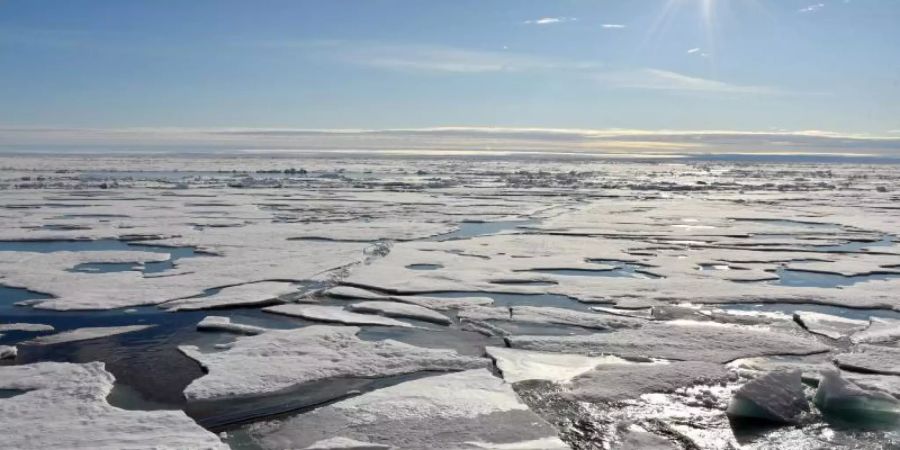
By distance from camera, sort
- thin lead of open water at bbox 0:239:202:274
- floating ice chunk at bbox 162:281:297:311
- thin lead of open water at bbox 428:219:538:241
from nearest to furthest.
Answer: floating ice chunk at bbox 162:281:297:311 < thin lead of open water at bbox 0:239:202:274 < thin lead of open water at bbox 428:219:538:241

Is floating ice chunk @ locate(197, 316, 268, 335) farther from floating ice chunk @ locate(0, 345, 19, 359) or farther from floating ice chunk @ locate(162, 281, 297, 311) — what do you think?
floating ice chunk @ locate(0, 345, 19, 359)

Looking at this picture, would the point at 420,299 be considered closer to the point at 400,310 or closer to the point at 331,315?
the point at 400,310

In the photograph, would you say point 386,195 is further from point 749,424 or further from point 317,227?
point 749,424

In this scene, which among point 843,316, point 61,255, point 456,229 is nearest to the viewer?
point 843,316

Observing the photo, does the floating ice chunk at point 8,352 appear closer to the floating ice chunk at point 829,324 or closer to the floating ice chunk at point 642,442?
the floating ice chunk at point 642,442

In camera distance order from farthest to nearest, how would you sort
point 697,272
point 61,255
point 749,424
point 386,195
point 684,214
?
point 386,195
point 684,214
point 61,255
point 697,272
point 749,424

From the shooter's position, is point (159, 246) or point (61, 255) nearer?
point (61, 255)

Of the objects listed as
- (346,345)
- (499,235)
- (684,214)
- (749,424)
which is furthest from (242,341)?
(684,214)

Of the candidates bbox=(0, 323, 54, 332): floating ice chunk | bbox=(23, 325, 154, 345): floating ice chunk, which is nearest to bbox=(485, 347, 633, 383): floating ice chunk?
bbox=(23, 325, 154, 345): floating ice chunk
